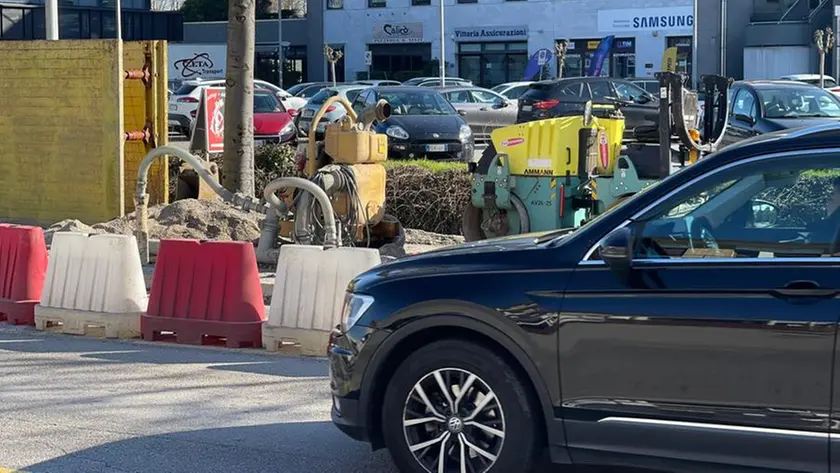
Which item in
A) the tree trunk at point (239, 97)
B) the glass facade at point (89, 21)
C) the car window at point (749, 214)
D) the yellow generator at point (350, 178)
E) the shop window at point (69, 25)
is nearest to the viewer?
the car window at point (749, 214)

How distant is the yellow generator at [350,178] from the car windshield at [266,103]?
57.7ft

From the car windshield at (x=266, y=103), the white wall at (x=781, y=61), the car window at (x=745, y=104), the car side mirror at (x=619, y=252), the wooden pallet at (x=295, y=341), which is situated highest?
the white wall at (x=781, y=61)

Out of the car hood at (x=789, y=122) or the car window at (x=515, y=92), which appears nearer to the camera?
the car hood at (x=789, y=122)

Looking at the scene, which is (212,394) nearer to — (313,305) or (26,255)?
(313,305)

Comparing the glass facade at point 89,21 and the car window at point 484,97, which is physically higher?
the glass facade at point 89,21

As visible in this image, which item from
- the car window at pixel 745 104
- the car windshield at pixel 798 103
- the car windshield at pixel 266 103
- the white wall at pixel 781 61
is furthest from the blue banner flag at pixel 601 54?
the car window at pixel 745 104

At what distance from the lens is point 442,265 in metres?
5.59

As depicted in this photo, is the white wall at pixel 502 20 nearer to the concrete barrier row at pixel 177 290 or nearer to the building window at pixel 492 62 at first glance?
the building window at pixel 492 62

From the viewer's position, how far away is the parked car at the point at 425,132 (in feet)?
69.1

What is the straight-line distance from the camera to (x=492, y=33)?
189 feet

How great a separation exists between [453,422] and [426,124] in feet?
53.9

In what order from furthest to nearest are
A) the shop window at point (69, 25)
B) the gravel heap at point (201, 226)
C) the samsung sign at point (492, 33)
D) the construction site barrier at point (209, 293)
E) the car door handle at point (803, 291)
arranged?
1. the samsung sign at point (492, 33)
2. the shop window at point (69, 25)
3. the gravel heap at point (201, 226)
4. the construction site barrier at point (209, 293)
5. the car door handle at point (803, 291)

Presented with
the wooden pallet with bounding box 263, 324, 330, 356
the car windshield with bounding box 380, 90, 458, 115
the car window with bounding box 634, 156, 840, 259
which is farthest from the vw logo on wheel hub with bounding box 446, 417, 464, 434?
the car windshield with bounding box 380, 90, 458, 115

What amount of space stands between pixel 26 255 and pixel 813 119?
1258cm
